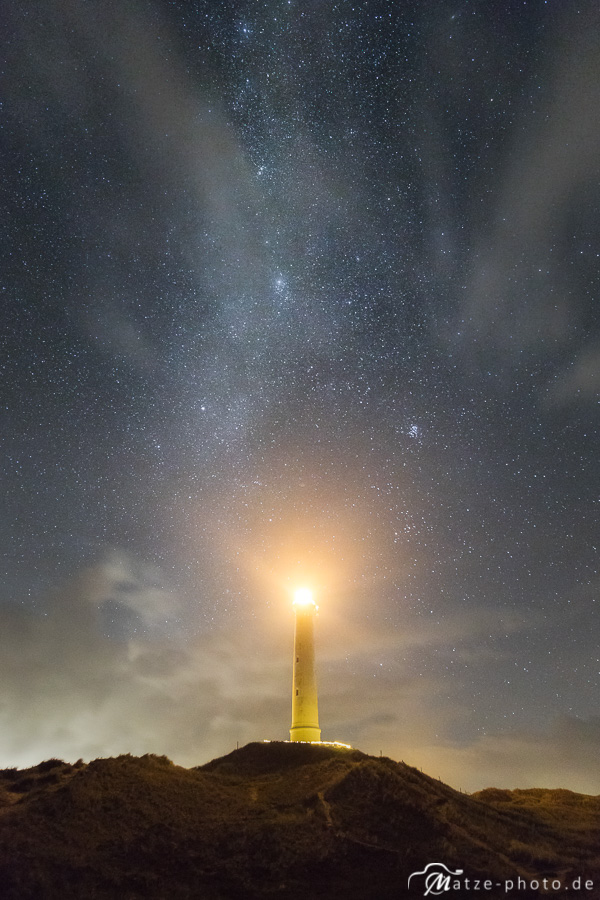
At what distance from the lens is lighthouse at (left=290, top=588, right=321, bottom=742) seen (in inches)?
1626

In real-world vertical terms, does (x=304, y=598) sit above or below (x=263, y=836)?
above

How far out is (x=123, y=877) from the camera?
21.6m

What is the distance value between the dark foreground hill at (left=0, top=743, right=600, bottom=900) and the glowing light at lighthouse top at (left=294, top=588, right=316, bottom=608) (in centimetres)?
1410

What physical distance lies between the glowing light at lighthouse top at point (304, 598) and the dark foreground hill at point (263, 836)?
46.3ft

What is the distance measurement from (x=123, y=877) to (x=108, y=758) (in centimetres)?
876

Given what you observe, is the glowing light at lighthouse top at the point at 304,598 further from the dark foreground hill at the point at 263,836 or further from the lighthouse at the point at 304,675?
the dark foreground hill at the point at 263,836

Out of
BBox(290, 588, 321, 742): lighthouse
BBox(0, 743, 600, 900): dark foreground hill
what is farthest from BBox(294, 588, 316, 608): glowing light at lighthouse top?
BBox(0, 743, 600, 900): dark foreground hill

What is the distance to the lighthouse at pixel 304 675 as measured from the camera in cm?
4131

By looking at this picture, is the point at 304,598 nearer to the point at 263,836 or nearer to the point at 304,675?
the point at 304,675

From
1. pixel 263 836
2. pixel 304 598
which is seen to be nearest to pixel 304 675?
pixel 304 598

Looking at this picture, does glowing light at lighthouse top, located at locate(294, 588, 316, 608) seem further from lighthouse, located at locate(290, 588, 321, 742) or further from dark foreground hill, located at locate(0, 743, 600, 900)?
dark foreground hill, located at locate(0, 743, 600, 900)

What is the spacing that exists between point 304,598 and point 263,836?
21933 millimetres

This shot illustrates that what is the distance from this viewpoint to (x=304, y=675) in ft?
141

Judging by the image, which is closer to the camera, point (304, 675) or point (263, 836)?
point (263, 836)
